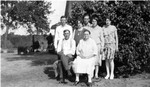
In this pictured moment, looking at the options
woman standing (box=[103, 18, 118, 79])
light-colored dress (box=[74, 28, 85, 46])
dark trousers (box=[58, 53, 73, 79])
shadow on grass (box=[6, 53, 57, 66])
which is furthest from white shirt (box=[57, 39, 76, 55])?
shadow on grass (box=[6, 53, 57, 66])

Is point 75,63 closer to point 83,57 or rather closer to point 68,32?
point 83,57

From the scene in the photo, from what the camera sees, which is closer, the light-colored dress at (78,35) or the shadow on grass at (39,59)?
the light-colored dress at (78,35)

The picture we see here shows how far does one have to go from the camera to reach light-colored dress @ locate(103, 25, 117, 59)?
309 inches

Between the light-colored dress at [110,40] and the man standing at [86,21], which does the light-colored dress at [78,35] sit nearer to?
the man standing at [86,21]

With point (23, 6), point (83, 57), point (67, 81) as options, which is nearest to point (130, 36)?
Result: point (83, 57)

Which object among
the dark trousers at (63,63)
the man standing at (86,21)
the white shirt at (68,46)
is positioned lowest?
the dark trousers at (63,63)

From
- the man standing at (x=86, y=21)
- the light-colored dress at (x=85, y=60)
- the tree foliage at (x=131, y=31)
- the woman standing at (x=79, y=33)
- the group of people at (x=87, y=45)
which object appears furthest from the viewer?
the tree foliage at (x=131, y=31)

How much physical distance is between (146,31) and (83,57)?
95.9 inches

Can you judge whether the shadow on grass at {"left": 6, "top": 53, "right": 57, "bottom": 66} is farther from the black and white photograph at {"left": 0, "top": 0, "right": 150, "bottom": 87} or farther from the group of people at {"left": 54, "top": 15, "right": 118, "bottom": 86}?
the group of people at {"left": 54, "top": 15, "right": 118, "bottom": 86}

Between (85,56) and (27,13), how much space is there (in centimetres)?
2615

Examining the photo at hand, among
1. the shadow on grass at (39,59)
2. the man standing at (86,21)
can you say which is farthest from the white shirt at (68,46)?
the shadow on grass at (39,59)

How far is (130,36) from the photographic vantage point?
827 centimetres

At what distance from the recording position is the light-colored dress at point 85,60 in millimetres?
7333

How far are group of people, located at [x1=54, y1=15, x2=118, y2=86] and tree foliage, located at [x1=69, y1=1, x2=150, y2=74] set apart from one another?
1.62 feet
